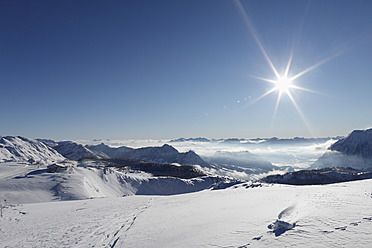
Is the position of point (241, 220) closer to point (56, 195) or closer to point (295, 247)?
point (295, 247)

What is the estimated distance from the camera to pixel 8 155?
166 m

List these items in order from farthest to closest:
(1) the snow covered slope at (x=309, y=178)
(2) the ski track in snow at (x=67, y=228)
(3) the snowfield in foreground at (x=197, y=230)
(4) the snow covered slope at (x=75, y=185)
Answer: (1) the snow covered slope at (x=309, y=178) < (4) the snow covered slope at (x=75, y=185) < (2) the ski track in snow at (x=67, y=228) < (3) the snowfield in foreground at (x=197, y=230)

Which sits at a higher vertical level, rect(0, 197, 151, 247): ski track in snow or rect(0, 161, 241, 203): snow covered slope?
rect(0, 197, 151, 247): ski track in snow

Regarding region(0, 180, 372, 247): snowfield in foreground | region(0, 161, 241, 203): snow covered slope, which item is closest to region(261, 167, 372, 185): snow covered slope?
region(0, 161, 241, 203): snow covered slope

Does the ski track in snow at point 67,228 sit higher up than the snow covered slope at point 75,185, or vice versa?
the ski track in snow at point 67,228

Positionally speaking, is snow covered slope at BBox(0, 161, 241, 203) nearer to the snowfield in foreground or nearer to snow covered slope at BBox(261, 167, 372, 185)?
the snowfield in foreground

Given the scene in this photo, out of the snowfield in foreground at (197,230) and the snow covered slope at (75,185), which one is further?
the snow covered slope at (75,185)

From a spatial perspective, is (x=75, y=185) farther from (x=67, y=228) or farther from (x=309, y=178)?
(x=309, y=178)

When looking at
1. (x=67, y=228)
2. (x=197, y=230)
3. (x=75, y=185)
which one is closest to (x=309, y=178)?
(x=75, y=185)

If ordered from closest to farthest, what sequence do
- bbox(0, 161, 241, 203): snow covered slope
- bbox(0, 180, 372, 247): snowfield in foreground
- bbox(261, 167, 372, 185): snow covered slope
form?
bbox(0, 180, 372, 247): snowfield in foreground
bbox(0, 161, 241, 203): snow covered slope
bbox(261, 167, 372, 185): snow covered slope

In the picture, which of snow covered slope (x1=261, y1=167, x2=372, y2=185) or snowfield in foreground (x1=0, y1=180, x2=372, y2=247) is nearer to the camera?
snowfield in foreground (x1=0, y1=180, x2=372, y2=247)

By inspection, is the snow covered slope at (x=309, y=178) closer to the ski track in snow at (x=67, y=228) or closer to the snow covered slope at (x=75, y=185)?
the snow covered slope at (x=75, y=185)

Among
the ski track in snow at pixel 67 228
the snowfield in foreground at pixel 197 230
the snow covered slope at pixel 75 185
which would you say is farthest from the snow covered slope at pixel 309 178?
the ski track in snow at pixel 67 228

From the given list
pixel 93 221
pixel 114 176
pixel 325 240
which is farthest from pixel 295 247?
pixel 114 176
